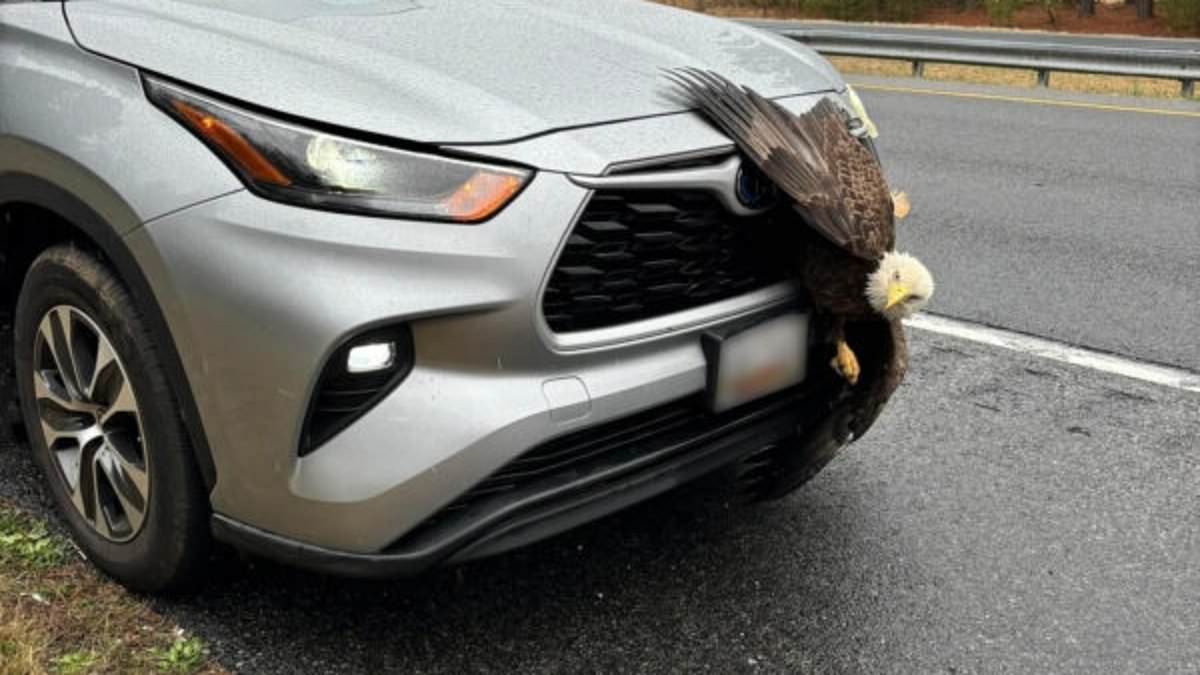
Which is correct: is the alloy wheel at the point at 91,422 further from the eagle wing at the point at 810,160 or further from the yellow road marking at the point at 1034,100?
the yellow road marking at the point at 1034,100

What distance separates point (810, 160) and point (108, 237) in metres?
1.44

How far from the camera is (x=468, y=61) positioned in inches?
100

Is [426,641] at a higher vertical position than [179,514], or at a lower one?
lower

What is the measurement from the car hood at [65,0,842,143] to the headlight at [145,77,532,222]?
5 cm

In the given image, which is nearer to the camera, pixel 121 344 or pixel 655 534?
pixel 121 344

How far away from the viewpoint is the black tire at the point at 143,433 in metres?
2.38

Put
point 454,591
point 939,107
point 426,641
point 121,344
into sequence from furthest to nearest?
point 939,107, point 454,591, point 426,641, point 121,344

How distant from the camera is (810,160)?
2500mm

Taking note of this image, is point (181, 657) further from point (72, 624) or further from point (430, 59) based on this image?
point (430, 59)

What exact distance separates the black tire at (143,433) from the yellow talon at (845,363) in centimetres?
141

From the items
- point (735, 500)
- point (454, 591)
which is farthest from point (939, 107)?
point (454, 591)

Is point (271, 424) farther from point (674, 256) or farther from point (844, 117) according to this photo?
point (844, 117)

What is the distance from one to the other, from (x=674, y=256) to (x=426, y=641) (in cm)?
102

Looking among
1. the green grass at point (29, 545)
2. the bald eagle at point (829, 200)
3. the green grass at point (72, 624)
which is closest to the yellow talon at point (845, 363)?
the bald eagle at point (829, 200)
